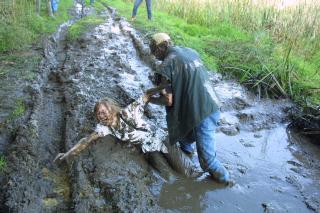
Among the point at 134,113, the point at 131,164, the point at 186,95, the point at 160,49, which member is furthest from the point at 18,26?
the point at 186,95

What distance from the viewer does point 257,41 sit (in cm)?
839

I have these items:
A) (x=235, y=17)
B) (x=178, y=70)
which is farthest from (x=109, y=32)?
(x=178, y=70)

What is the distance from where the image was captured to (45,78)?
6.86 metres

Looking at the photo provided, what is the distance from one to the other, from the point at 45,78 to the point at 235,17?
6.04m

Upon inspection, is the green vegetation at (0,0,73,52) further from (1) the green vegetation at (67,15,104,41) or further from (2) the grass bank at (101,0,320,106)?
(2) the grass bank at (101,0,320,106)

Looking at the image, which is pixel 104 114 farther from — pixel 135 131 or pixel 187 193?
pixel 187 193

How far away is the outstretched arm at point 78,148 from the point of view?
4.01m

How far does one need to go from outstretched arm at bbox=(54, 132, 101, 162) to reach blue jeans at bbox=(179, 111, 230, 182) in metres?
1.15

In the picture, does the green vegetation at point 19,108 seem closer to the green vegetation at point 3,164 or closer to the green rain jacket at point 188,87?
the green vegetation at point 3,164

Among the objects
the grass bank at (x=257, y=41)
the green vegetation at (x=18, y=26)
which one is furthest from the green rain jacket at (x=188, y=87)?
the green vegetation at (x=18, y=26)

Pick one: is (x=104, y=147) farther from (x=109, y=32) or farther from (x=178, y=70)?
(x=109, y=32)

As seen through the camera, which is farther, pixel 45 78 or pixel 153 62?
pixel 153 62

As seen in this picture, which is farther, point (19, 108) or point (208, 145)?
point (19, 108)

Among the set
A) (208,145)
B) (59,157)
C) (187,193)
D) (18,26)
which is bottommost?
(187,193)
